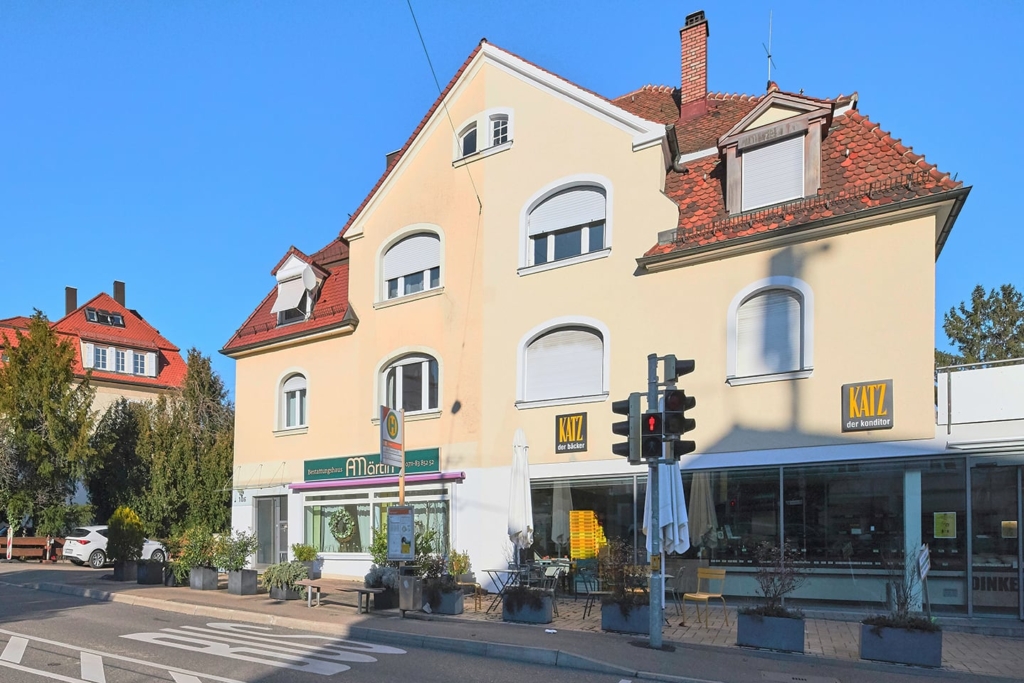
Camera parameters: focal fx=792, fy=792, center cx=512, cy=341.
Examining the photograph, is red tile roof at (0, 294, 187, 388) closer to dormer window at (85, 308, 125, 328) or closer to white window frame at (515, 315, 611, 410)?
dormer window at (85, 308, 125, 328)

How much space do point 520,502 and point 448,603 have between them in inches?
91.5

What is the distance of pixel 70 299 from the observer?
4666 centimetres

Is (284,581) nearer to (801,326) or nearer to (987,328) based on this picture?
(801,326)

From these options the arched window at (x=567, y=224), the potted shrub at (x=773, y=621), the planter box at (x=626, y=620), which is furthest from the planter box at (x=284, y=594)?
the potted shrub at (x=773, y=621)

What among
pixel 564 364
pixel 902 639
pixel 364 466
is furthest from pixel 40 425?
pixel 902 639

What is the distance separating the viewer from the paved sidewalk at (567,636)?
9547mm

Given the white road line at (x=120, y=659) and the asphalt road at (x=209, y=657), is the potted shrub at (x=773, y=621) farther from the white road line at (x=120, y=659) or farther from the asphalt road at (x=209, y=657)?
the white road line at (x=120, y=659)

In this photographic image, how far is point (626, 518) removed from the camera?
15.8 meters

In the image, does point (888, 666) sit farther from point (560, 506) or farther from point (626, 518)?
point (560, 506)

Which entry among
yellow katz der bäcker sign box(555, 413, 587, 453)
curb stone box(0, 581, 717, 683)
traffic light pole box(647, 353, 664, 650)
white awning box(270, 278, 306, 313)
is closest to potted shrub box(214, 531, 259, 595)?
curb stone box(0, 581, 717, 683)

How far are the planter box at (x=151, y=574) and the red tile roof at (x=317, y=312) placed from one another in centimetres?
694

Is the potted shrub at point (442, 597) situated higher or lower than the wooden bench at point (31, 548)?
higher

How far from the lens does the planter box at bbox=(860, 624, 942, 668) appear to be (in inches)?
373

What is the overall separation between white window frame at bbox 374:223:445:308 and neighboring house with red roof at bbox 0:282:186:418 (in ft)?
73.1
